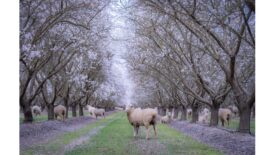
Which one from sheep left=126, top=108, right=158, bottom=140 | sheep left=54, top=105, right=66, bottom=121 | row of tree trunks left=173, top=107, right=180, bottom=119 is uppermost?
sheep left=126, top=108, right=158, bottom=140

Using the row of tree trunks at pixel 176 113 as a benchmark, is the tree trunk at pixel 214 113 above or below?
above

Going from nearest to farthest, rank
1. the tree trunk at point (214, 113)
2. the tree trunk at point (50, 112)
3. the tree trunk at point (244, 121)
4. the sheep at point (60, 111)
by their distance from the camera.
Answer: the tree trunk at point (244, 121) < the tree trunk at point (214, 113) < the tree trunk at point (50, 112) < the sheep at point (60, 111)

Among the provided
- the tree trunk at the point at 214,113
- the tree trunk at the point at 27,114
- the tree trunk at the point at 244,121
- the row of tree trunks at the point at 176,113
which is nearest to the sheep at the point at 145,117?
the tree trunk at the point at 244,121

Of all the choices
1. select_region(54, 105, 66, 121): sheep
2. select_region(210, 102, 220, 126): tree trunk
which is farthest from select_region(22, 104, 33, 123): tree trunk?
select_region(210, 102, 220, 126): tree trunk

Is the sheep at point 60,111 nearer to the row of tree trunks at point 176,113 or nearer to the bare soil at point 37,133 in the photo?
the bare soil at point 37,133

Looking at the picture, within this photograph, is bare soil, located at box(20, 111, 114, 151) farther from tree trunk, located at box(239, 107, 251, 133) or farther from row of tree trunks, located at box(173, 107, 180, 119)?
row of tree trunks, located at box(173, 107, 180, 119)

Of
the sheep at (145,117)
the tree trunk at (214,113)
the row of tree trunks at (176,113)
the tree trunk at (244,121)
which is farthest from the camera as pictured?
the row of tree trunks at (176,113)

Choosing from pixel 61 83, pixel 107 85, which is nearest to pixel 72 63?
pixel 61 83

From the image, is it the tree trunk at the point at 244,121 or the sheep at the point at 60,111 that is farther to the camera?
the sheep at the point at 60,111

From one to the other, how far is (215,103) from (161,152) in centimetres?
1117

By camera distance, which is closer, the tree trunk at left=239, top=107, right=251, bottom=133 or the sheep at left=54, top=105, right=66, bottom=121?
the tree trunk at left=239, top=107, right=251, bottom=133

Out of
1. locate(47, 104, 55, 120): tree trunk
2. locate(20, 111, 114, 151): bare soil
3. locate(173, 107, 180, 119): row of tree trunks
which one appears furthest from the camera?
locate(173, 107, 180, 119): row of tree trunks

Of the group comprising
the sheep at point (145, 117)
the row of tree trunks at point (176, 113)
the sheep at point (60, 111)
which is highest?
the sheep at point (145, 117)

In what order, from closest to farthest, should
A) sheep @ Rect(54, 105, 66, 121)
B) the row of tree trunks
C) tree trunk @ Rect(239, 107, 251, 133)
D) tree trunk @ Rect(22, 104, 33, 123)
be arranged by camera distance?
1. tree trunk @ Rect(239, 107, 251, 133)
2. tree trunk @ Rect(22, 104, 33, 123)
3. sheep @ Rect(54, 105, 66, 121)
4. the row of tree trunks
